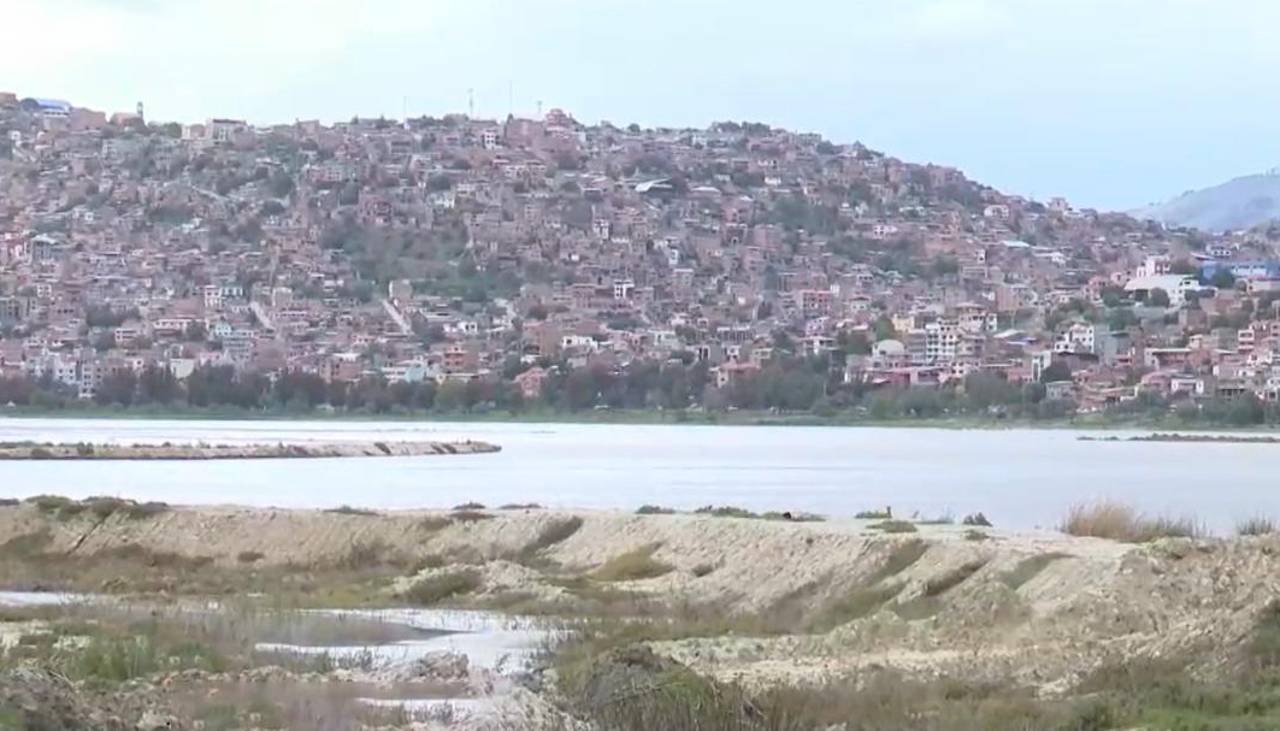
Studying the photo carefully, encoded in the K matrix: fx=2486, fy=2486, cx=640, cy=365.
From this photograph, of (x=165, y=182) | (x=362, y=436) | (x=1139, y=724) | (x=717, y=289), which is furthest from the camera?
(x=165, y=182)

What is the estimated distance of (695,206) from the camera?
198125 mm

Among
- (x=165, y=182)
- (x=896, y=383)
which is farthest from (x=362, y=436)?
(x=165, y=182)

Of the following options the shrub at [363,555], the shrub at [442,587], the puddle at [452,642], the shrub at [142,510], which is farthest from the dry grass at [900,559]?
the shrub at [142,510]

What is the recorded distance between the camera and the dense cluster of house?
129750mm

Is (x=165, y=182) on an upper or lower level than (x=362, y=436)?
upper

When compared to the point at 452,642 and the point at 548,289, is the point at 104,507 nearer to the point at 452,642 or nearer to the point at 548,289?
the point at 452,642

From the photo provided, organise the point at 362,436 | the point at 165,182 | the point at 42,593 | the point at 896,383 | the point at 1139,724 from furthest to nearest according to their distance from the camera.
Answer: the point at 165,182 < the point at 896,383 < the point at 362,436 < the point at 42,593 < the point at 1139,724

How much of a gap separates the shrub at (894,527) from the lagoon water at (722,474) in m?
8.97

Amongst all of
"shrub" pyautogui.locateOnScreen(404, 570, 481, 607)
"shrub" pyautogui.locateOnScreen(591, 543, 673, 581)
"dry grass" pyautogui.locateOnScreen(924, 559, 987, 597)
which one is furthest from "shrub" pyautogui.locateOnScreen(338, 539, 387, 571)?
"dry grass" pyautogui.locateOnScreen(924, 559, 987, 597)

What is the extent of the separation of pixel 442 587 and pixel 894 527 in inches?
220

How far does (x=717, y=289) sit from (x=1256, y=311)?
44188 millimetres

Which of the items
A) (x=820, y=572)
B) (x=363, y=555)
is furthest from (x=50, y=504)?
(x=820, y=572)

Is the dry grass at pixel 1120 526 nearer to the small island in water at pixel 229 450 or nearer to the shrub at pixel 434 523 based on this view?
the shrub at pixel 434 523

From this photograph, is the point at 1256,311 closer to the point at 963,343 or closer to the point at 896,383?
the point at 963,343
